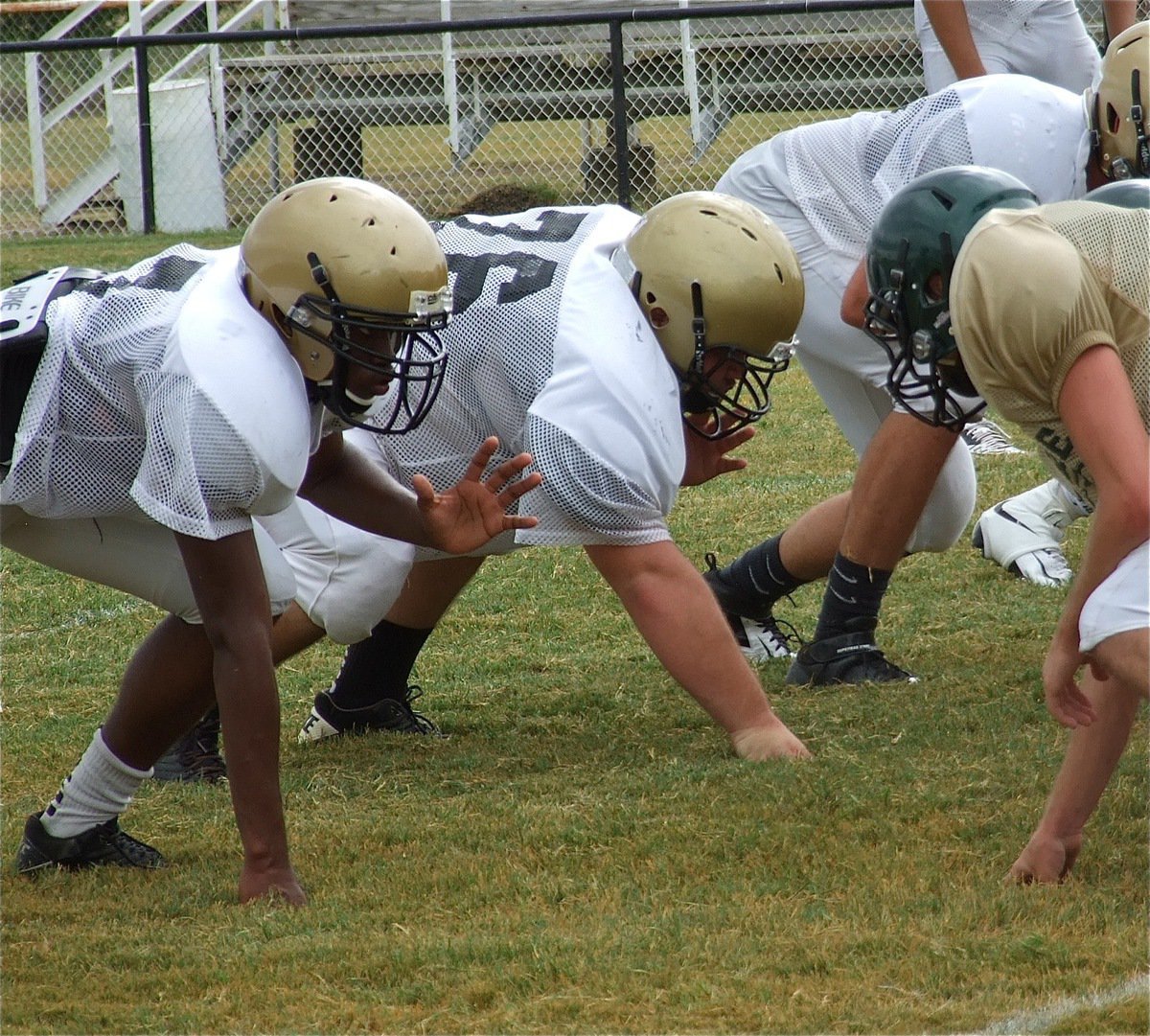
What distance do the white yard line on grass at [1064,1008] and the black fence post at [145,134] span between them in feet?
37.6

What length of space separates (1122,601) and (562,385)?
4.80 feet

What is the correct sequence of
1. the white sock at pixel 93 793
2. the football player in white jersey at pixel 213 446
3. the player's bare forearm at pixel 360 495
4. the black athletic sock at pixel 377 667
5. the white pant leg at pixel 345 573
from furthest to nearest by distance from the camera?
the black athletic sock at pixel 377 667 < the white pant leg at pixel 345 573 < the player's bare forearm at pixel 360 495 < the white sock at pixel 93 793 < the football player in white jersey at pixel 213 446

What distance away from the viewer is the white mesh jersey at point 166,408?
313 cm

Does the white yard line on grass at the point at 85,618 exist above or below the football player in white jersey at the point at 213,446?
below

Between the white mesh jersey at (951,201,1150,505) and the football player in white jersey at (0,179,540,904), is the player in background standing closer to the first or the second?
the football player in white jersey at (0,179,540,904)

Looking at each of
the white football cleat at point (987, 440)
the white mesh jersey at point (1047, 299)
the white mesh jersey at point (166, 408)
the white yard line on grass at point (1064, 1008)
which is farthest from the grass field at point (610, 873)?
the white football cleat at point (987, 440)

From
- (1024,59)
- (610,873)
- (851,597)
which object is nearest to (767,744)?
(610,873)

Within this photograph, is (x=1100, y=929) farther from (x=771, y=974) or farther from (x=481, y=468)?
(x=481, y=468)

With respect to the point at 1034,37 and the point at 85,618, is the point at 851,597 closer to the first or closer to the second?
the point at 1034,37

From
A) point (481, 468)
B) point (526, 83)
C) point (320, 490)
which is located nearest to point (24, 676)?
point (320, 490)

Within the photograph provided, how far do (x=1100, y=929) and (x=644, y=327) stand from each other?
165cm

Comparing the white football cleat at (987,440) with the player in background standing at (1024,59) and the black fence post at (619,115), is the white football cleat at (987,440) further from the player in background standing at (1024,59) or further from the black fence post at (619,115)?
the black fence post at (619,115)

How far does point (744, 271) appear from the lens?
386 cm

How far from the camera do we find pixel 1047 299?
2.72 meters
